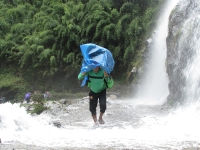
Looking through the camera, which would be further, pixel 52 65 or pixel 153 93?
pixel 52 65

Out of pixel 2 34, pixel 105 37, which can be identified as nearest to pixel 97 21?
pixel 105 37

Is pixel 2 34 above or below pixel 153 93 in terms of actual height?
above

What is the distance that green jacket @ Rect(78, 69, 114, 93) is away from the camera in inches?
254

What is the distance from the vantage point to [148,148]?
4898 mm

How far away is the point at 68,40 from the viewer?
55.6ft

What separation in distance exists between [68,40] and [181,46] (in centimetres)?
805

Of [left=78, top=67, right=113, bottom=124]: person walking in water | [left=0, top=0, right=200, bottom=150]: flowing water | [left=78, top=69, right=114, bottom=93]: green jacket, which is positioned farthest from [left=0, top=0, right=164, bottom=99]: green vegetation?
[left=78, top=69, right=114, bottom=93]: green jacket

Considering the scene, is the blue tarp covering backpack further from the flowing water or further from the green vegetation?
the green vegetation

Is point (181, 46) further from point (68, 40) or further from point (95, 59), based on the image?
point (68, 40)

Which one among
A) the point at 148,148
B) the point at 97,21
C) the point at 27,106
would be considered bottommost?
the point at 27,106

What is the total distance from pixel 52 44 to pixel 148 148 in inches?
535

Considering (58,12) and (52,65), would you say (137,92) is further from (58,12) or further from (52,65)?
(58,12)

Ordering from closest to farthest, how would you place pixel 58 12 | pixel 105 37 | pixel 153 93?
pixel 153 93 → pixel 105 37 → pixel 58 12

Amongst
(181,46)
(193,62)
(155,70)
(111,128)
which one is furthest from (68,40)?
(111,128)
